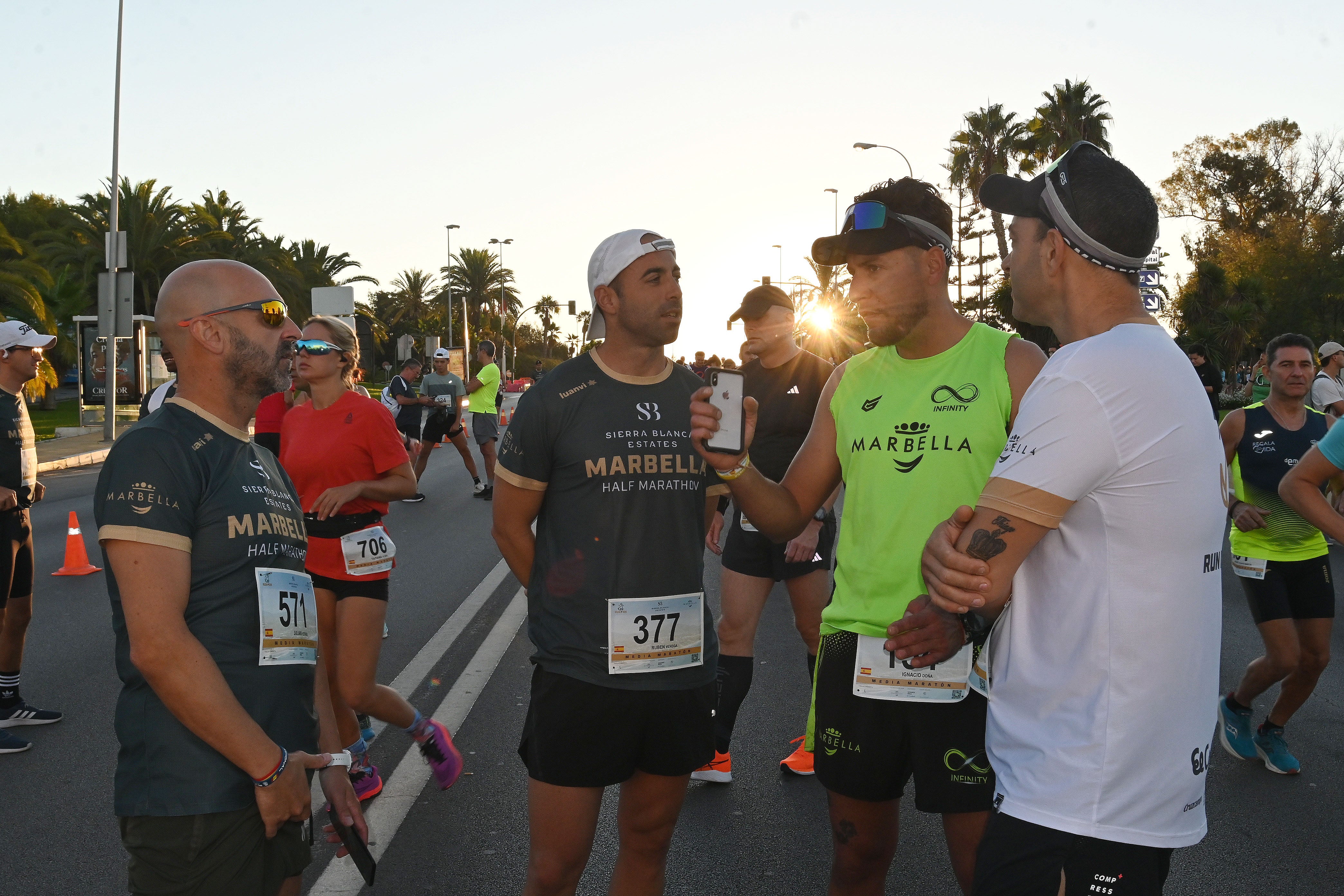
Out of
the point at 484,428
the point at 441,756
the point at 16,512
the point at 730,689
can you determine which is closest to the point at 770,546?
the point at 730,689

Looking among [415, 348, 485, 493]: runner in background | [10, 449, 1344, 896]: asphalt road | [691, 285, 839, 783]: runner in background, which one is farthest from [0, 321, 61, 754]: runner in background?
[415, 348, 485, 493]: runner in background

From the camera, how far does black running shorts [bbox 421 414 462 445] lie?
16.8 metres

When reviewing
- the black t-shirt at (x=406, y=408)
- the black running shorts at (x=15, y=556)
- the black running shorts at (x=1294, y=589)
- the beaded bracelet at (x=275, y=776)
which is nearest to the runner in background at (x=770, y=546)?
the black running shorts at (x=1294, y=589)

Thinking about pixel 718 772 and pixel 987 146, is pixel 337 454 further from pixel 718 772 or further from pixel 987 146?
pixel 987 146

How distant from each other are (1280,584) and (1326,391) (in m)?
8.13

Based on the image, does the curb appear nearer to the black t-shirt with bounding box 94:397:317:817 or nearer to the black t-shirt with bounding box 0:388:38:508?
the black t-shirt with bounding box 0:388:38:508

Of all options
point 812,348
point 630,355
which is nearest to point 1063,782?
point 630,355

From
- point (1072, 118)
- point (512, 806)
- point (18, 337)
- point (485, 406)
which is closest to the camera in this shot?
point (512, 806)

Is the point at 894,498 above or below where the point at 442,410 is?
above

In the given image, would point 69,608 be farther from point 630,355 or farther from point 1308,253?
point 1308,253

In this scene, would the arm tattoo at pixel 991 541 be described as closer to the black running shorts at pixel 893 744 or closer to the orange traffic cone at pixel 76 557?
the black running shorts at pixel 893 744

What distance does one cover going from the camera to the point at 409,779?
478cm

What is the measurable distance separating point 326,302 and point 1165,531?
16.4 m

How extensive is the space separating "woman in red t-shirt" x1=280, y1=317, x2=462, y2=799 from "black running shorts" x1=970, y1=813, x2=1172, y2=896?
113 inches
